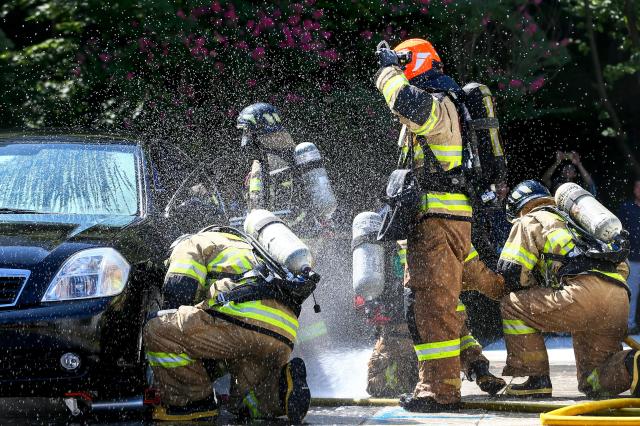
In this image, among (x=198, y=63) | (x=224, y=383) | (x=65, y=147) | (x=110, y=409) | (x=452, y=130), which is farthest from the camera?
(x=198, y=63)

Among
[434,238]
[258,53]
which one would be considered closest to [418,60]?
[434,238]

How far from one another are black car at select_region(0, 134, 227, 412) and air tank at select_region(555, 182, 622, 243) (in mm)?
2083

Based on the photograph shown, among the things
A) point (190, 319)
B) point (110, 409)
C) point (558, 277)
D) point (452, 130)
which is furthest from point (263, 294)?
point (558, 277)

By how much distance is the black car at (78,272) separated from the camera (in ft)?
16.4

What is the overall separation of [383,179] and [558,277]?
370cm

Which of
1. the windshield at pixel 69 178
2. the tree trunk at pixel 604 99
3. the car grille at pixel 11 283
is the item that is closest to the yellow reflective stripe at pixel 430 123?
the windshield at pixel 69 178

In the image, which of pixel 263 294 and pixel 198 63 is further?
pixel 198 63

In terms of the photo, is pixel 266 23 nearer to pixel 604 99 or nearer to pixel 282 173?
pixel 282 173

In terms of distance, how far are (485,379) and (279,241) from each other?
1617mm

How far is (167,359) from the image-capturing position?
17.3ft

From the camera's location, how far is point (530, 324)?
20.1 ft

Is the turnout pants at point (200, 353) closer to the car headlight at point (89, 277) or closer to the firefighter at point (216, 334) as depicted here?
the firefighter at point (216, 334)

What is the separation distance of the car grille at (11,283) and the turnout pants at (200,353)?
61 centimetres

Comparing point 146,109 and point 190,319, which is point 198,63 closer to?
point 146,109
